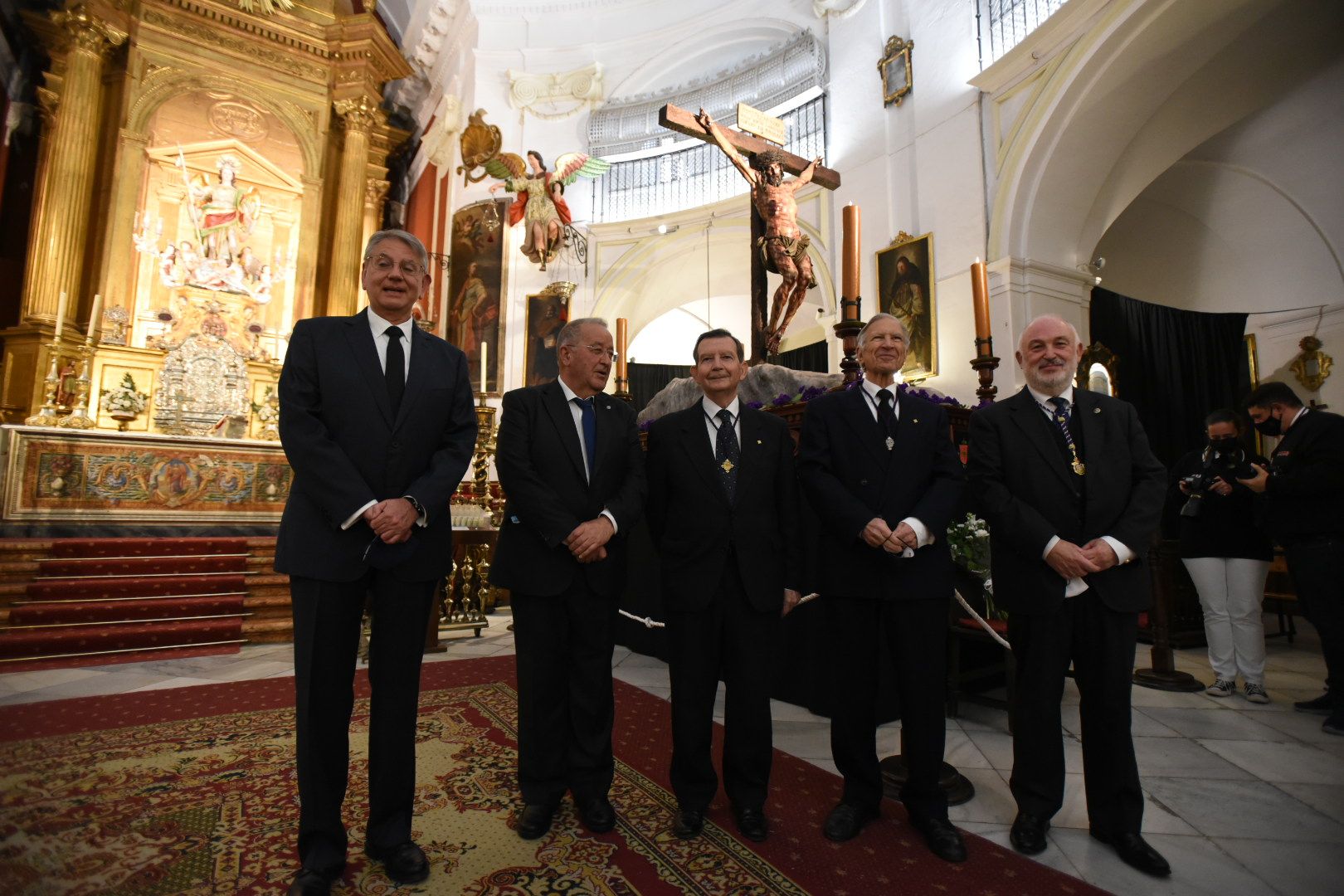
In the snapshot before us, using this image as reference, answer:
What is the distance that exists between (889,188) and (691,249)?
352 centimetres

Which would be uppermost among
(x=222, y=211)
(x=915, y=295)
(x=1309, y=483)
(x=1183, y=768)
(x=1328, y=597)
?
(x=222, y=211)

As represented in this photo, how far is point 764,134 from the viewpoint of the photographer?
15.7ft

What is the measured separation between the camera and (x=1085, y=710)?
6.36 feet

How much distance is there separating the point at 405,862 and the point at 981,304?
3.40 meters

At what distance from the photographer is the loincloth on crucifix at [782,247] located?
4.47m

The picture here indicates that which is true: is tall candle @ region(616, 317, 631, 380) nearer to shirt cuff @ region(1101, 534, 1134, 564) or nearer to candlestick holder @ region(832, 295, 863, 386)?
candlestick holder @ region(832, 295, 863, 386)

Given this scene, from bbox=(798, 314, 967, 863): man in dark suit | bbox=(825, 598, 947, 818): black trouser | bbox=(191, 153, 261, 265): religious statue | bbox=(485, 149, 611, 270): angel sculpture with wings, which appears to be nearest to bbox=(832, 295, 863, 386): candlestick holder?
bbox=(798, 314, 967, 863): man in dark suit

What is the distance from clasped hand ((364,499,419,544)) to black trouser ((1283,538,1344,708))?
12.9 ft

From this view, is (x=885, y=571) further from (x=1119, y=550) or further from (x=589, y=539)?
(x=589, y=539)

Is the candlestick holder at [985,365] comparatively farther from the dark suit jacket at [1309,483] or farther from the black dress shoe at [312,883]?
the black dress shoe at [312,883]

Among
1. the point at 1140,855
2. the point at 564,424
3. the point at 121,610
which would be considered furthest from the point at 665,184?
the point at 1140,855

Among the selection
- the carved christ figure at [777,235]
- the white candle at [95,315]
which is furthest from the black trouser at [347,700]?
the white candle at [95,315]

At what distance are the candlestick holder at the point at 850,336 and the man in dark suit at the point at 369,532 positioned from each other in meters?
1.51

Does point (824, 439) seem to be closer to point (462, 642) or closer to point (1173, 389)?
point (462, 642)
